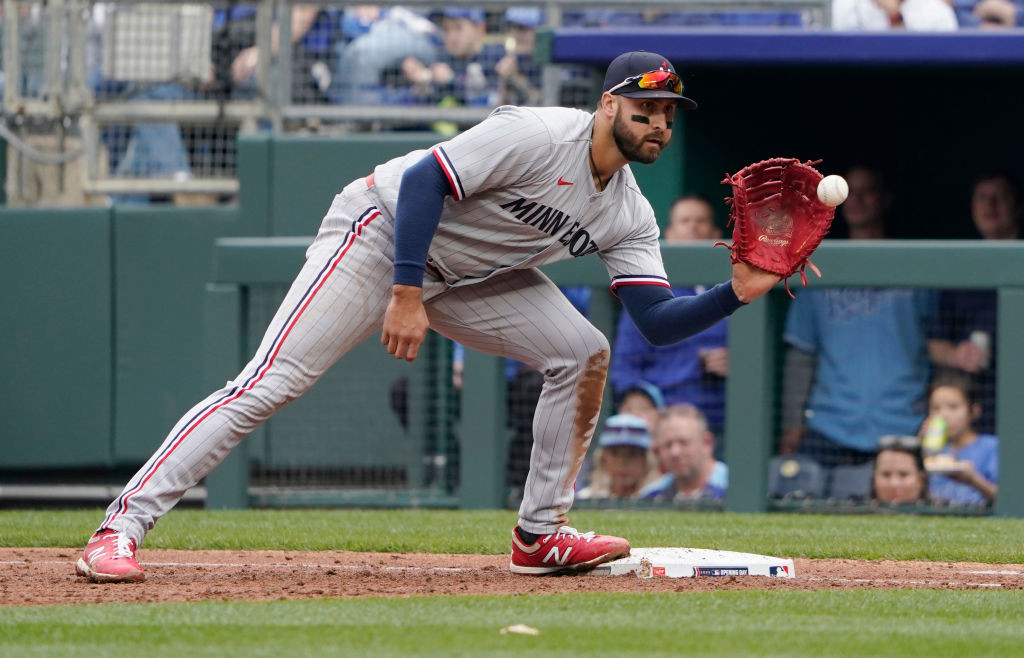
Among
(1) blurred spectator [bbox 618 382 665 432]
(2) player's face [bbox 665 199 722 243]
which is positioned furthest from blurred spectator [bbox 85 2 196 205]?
(1) blurred spectator [bbox 618 382 665 432]

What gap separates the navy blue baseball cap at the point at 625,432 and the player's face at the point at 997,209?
7.25 ft

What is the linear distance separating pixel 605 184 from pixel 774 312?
3.55m

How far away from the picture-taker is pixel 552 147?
13.8ft

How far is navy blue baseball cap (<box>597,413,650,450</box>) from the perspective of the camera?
764 cm

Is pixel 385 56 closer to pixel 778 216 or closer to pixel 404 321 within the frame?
pixel 778 216

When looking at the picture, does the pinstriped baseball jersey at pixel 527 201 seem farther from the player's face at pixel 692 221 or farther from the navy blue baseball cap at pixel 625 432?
the player's face at pixel 692 221

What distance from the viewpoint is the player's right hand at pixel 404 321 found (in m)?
4.04

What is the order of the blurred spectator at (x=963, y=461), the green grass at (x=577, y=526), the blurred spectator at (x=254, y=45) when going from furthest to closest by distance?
the blurred spectator at (x=254, y=45), the blurred spectator at (x=963, y=461), the green grass at (x=577, y=526)

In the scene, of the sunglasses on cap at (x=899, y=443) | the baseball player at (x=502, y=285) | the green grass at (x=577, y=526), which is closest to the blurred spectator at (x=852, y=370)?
the sunglasses on cap at (x=899, y=443)

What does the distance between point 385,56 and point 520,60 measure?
0.81 m

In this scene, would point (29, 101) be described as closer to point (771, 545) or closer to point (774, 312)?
point (774, 312)

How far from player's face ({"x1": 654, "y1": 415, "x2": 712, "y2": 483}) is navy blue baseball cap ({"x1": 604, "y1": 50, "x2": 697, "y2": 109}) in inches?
141

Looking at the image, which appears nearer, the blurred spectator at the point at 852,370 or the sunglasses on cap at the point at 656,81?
the sunglasses on cap at the point at 656,81

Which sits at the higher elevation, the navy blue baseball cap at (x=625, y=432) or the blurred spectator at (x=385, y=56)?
the blurred spectator at (x=385, y=56)
